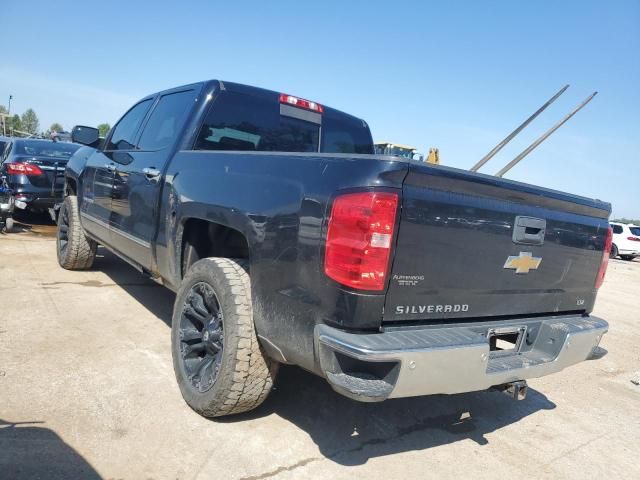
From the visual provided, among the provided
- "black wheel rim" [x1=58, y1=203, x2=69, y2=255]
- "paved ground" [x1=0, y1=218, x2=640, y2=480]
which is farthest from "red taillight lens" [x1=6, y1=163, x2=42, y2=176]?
"paved ground" [x1=0, y1=218, x2=640, y2=480]

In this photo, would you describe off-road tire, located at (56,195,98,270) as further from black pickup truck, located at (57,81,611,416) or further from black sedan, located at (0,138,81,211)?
black sedan, located at (0,138,81,211)

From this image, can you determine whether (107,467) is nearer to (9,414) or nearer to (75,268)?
(9,414)

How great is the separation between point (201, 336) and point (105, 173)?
2466 millimetres

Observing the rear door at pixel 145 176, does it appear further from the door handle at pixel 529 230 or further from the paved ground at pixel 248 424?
the door handle at pixel 529 230

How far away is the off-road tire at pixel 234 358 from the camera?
250 cm

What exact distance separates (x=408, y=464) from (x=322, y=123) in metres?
2.78

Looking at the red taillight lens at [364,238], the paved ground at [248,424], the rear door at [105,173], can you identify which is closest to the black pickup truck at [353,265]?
the red taillight lens at [364,238]

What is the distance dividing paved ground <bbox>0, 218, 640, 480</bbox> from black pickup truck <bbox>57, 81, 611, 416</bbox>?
29 centimetres

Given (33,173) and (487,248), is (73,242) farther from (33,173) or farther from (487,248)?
(487,248)

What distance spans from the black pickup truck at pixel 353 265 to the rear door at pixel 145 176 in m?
0.03

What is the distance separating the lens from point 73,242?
5.55 metres

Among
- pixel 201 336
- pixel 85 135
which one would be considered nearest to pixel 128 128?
pixel 85 135

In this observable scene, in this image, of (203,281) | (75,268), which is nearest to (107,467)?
(203,281)

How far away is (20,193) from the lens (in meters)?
8.58
